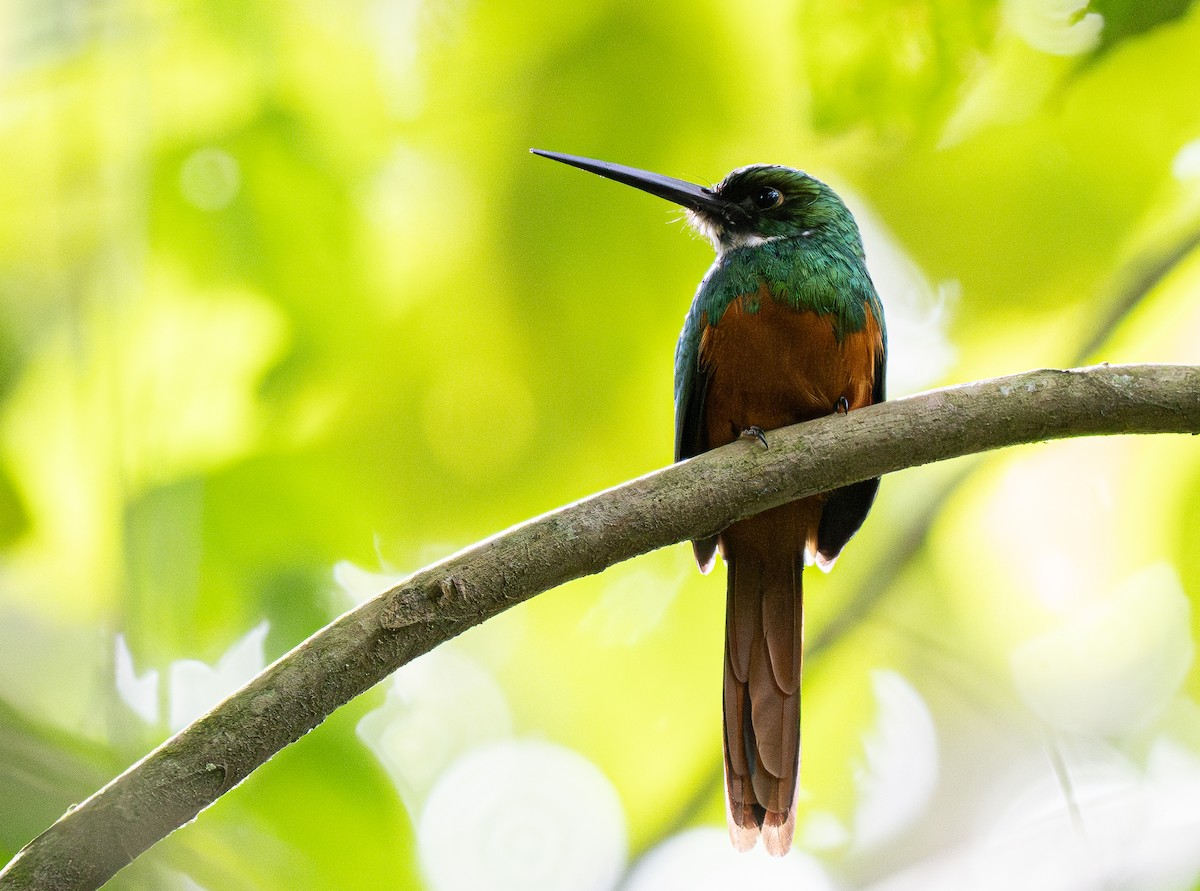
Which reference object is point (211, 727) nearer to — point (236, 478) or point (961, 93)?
point (236, 478)

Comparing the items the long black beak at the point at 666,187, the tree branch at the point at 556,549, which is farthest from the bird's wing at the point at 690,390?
the tree branch at the point at 556,549

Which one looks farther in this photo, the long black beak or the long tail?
the long black beak

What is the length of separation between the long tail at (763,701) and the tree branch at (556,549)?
31.8 inches

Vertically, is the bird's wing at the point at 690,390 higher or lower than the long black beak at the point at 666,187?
lower

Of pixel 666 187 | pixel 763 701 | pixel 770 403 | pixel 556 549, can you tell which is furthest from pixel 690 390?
pixel 556 549

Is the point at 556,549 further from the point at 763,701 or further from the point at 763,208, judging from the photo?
the point at 763,208

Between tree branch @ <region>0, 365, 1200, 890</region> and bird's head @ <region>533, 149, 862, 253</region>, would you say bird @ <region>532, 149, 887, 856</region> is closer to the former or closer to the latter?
bird's head @ <region>533, 149, 862, 253</region>

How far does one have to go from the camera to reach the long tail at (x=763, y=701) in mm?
2367

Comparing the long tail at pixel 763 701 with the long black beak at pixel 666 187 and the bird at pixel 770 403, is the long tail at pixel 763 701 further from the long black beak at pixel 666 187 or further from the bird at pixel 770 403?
the long black beak at pixel 666 187

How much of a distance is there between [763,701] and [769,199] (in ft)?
4.06

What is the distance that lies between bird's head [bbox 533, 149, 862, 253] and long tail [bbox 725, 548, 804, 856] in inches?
31.8

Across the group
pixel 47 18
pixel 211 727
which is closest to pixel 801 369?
pixel 211 727

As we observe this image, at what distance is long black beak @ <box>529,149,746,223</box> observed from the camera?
2.50 m

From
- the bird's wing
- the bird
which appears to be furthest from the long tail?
the bird's wing
